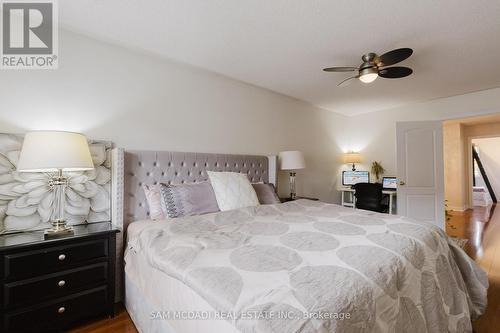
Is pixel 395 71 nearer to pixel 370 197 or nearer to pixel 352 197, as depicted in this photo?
pixel 370 197

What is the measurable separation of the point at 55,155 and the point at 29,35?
1132 mm

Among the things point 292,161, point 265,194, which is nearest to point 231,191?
point 265,194

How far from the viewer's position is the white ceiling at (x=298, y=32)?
1.68 metres

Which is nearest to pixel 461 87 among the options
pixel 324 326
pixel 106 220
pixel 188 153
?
pixel 188 153

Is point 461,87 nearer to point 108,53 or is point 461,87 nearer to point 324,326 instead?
point 324,326

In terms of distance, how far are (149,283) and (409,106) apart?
4.89m

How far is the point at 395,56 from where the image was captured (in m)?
1.95

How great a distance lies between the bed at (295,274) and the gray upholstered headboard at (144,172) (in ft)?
0.07

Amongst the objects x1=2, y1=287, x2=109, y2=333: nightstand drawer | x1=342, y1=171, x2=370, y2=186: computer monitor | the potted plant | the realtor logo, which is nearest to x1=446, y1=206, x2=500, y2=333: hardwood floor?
the potted plant

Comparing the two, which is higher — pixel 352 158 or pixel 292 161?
pixel 352 158

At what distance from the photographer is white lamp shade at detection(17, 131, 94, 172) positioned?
4.91 feet

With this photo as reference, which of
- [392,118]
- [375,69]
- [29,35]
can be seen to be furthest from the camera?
[392,118]

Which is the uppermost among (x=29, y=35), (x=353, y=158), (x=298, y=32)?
(x=298, y=32)

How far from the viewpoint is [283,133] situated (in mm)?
3715
